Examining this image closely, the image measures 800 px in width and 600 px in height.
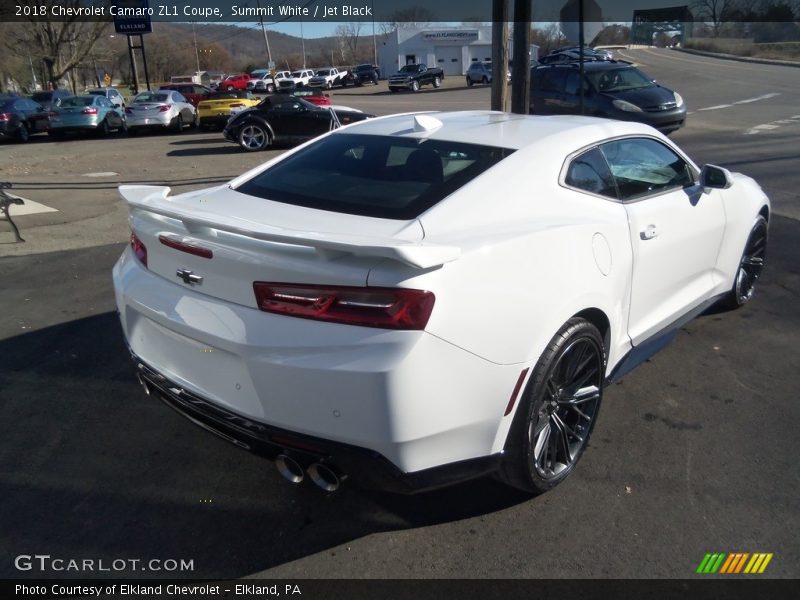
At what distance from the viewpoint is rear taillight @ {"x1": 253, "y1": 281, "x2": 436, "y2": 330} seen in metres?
2.39

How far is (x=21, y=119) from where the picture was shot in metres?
22.2

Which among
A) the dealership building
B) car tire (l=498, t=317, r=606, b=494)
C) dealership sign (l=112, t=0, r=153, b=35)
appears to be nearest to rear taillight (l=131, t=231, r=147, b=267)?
car tire (l=498, t=317, r=606, b=494)

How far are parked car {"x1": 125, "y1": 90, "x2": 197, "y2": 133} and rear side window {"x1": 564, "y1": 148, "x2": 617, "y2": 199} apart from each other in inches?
836

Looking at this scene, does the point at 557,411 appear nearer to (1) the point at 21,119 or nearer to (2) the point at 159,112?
(2) the point at 159,112

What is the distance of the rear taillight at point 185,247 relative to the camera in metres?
2.73

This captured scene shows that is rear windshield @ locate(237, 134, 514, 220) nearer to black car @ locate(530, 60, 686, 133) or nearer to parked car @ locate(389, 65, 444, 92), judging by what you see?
black car @ locate(530, 60, 686, 133)

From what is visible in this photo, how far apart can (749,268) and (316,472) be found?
13.6 ft

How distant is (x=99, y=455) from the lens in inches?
138

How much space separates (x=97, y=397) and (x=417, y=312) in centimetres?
259

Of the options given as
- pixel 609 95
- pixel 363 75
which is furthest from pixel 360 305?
pixel 363 75

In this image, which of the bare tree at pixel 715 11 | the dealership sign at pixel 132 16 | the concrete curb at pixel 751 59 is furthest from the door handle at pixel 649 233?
the bare tree at pixel 715 11

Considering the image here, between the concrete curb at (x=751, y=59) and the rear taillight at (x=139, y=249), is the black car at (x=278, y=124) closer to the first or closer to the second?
the rear taillight at (x=139, y=249)

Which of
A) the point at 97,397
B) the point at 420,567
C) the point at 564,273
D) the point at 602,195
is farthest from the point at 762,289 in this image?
Answer: the point at 97,397

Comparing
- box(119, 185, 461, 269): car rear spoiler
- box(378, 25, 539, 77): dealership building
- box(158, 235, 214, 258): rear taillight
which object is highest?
box(378, 25, 539, 77): dealership building
